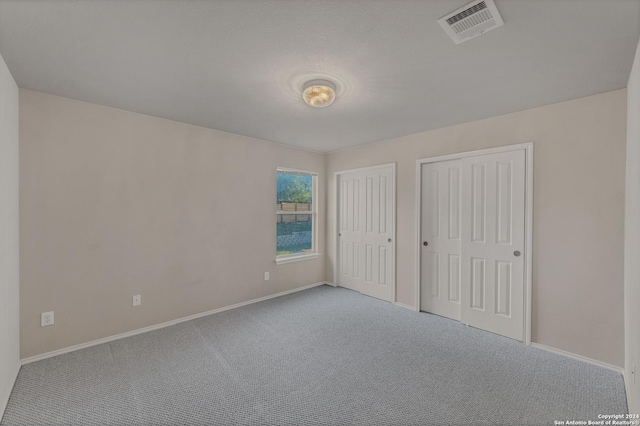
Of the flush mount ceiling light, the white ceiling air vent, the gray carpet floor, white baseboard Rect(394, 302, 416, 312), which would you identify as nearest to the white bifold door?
white baseboard Rect(394, 302, 416, 312)

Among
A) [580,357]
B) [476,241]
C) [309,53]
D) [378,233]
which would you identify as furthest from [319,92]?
[580,357]

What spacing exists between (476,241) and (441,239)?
0.45m

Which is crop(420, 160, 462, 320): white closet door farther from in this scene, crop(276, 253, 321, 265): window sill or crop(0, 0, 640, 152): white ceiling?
crop(276, 253, 321, 265): window sill

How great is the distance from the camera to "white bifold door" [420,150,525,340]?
9.64 feet

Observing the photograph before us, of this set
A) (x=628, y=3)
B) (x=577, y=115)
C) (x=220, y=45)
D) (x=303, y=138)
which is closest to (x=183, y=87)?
(x=220, y=45)

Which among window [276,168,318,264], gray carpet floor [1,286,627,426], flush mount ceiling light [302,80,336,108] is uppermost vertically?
flush mount ceiling light [302,80,336,108]

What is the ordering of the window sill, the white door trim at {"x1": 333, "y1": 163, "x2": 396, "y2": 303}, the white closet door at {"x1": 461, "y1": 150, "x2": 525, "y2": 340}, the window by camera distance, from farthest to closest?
the window
the window sill
the white door trim at {"x1": 333, "y1": 163, "x2": 396, "y2": 303}
the white closet door at {"x1": 461, "y1": 150, "x2": 525, "y2": 340}

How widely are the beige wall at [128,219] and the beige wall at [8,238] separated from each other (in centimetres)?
15

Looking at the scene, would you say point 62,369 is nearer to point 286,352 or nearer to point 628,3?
point 286,352

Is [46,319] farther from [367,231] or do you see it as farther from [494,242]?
[494,242]

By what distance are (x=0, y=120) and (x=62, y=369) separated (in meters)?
2.00

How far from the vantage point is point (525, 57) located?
1906mm

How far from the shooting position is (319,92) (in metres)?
2.28

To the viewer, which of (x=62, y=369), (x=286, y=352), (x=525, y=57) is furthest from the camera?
(x=286, y=352)
